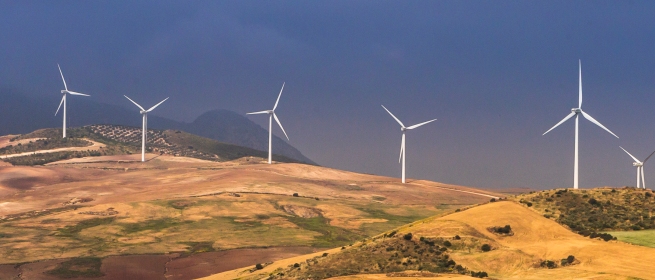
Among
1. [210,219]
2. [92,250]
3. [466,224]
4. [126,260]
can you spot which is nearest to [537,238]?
[466,224]

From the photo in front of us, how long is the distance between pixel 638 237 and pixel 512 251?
2204cm

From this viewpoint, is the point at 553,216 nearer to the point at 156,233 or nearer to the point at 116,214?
the point at 156,233

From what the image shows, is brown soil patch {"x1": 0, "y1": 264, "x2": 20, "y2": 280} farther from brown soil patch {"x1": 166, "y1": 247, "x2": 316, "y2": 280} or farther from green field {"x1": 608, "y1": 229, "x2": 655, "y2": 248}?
green field {"x1": 608, "y1": 229, "x2": 655, "y2": 248}

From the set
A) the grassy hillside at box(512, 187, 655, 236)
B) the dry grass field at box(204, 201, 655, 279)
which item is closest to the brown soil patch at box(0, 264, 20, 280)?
the dry grass field at box(204, 201, 655, 279)

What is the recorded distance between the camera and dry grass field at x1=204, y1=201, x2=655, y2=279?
86500 mm

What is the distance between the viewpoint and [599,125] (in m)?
154

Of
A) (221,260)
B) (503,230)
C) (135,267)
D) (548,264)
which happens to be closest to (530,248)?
(503,230)

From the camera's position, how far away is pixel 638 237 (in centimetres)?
10344

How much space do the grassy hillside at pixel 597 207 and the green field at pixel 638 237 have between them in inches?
148

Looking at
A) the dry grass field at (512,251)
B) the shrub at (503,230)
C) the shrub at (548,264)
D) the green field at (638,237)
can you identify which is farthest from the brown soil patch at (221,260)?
the green field at (638,237)

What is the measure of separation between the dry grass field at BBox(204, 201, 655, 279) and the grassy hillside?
4881 millimetres

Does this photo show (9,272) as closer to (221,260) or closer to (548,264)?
(221,260)

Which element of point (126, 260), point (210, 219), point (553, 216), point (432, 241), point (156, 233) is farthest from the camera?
point (210, 219)

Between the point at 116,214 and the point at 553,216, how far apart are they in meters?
125
